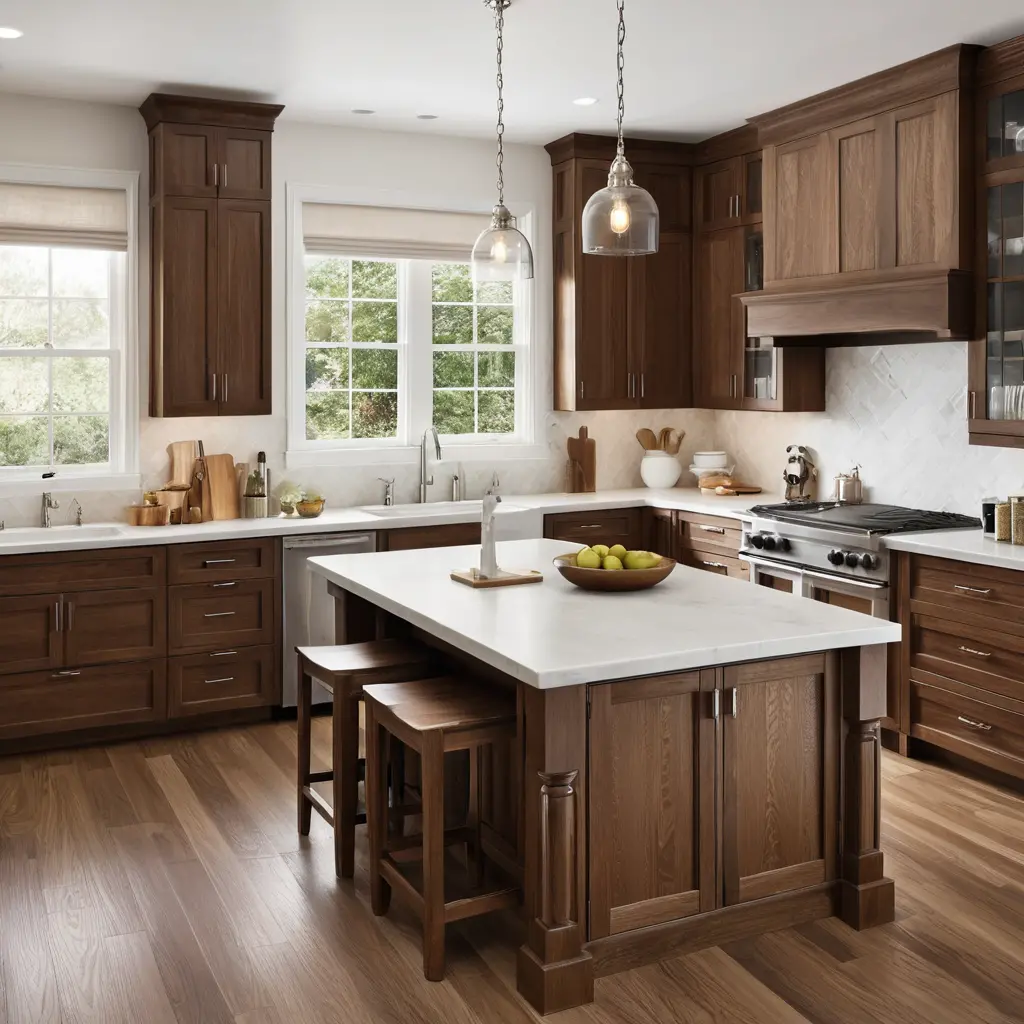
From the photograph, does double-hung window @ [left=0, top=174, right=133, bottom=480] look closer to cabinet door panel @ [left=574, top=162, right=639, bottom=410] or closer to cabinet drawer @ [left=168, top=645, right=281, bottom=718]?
cabinet drawer @ [left=168, top=645, right=281, bottom=718]

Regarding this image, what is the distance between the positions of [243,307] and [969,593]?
137 inches

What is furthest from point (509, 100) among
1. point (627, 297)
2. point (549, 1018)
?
point (549, 1018)

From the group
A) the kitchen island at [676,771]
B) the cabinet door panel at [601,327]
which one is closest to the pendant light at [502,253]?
the kitchen island at [676,771]

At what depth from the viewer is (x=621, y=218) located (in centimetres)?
319

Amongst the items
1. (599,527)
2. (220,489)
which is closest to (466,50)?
(220,489)

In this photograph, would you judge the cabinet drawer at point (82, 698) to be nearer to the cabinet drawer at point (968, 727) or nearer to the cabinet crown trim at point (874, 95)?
the cabinet drawer at point (968, 727)

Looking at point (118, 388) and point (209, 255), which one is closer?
point (209, 255)

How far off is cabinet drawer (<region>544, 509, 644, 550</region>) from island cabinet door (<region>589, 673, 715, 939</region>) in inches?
117

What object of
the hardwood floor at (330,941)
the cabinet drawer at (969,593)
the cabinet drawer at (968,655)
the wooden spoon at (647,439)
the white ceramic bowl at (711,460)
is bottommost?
the hardwood floor at (330,941)

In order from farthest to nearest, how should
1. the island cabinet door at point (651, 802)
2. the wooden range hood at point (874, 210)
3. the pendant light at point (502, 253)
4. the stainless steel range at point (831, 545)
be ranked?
the stainless steel range at point (831, 545), the wooden range hood at point (874, 210), the pendant light at point (502, 253), the island cabinet door at point (651, 802)

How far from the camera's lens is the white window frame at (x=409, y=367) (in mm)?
5949

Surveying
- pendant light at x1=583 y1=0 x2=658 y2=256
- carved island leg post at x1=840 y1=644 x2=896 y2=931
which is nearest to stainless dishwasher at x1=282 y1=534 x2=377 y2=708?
pendant light at x1=583 y1=0 x2=658 y2=256

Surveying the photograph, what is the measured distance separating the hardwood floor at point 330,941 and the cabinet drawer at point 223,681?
91 cm

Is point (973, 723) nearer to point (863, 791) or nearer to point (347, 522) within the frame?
point (863, 791)
